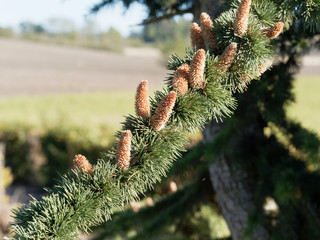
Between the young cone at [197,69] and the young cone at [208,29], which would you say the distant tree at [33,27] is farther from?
the young cone at [197,69]

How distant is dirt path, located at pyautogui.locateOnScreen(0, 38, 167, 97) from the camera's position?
24.1 meters

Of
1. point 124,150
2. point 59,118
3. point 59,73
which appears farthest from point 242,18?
point 59,73

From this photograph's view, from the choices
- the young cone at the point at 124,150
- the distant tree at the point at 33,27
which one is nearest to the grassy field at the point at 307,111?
the young cone at the point at 124,150

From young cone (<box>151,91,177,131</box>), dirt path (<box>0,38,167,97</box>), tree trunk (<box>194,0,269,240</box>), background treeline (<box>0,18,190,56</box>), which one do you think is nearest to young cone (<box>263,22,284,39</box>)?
young cone (<box>151,91,177,131</box>)

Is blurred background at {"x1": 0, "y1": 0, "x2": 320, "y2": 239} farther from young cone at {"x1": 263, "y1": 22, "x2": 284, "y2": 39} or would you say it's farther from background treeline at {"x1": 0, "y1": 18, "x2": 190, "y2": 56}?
background treeline at {"x1": 0, "y1": 18, "x2": 190, "y2": 56}

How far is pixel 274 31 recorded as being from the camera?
1.07 m

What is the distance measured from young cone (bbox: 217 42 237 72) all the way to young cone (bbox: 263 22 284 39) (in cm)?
15

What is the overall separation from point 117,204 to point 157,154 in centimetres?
20

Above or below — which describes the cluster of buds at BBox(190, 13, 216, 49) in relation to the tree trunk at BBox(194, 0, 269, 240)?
above

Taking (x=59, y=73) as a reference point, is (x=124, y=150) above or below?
below

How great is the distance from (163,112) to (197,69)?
0.17 meters

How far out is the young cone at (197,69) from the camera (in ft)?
3.15

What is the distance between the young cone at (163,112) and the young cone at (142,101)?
44 millimetres

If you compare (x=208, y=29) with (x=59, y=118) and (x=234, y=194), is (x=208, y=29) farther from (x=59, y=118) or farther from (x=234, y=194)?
(x=59, y=118)
